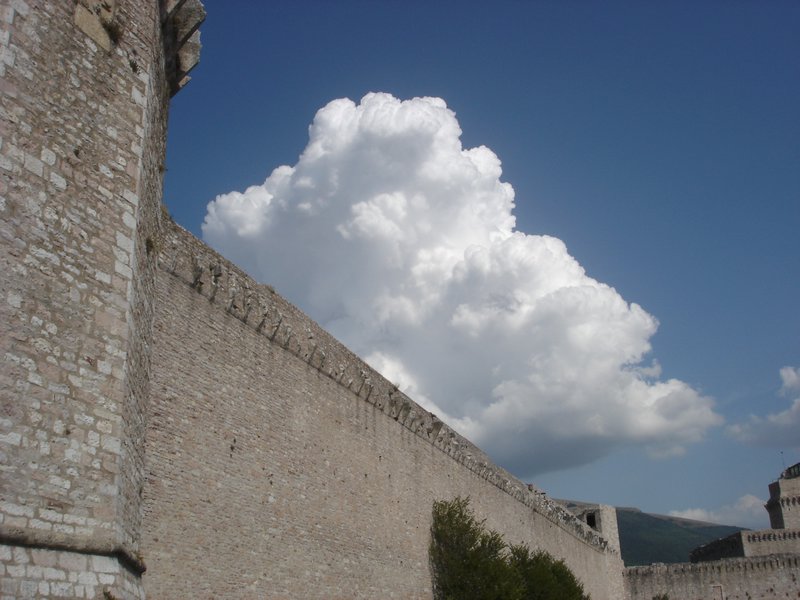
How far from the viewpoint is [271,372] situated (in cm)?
1305

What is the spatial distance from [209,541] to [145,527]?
132 centimetres

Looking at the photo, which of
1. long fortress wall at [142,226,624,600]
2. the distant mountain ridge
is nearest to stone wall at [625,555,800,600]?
long fortress wall at [142,226,624,600]

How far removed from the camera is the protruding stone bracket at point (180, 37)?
347 inches

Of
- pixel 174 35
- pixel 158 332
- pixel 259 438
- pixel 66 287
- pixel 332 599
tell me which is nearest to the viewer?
pixel 66 287

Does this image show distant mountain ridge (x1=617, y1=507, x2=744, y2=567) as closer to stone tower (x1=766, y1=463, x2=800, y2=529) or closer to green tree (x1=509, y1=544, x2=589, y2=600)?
stone tower (x1=766, y1=463, x2=800, y2=529)

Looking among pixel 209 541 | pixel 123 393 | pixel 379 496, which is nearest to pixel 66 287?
pixel 123 393

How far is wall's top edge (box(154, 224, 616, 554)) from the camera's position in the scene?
11.3m

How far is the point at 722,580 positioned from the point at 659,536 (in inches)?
5209

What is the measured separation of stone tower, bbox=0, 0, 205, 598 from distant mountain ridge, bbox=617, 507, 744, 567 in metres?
148

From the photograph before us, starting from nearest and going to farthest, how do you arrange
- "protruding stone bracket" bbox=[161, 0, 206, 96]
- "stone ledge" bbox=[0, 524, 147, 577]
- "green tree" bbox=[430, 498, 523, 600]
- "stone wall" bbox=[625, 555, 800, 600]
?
"stone ledge" bbox=[0, 524, 147, 577], "protruding stone bracket" bbox=[161, 0, 206, 96], "green tree" bbox=[430, 498, 523, 600], "stone wall" bbox=[625, 555, 800, 600]

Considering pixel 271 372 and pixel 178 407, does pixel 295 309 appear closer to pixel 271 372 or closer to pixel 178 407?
pixel 271 372

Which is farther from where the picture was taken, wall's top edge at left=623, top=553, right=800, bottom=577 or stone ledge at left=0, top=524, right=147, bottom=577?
wall's top edge at left=623, top=553, right=800, bottom=577

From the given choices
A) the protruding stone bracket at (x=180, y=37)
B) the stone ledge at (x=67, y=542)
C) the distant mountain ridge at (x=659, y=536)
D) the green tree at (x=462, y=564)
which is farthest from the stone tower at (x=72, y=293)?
the distant mountain ridge at (x=659, y=536)

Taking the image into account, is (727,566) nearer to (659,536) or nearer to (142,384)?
(142,384)
